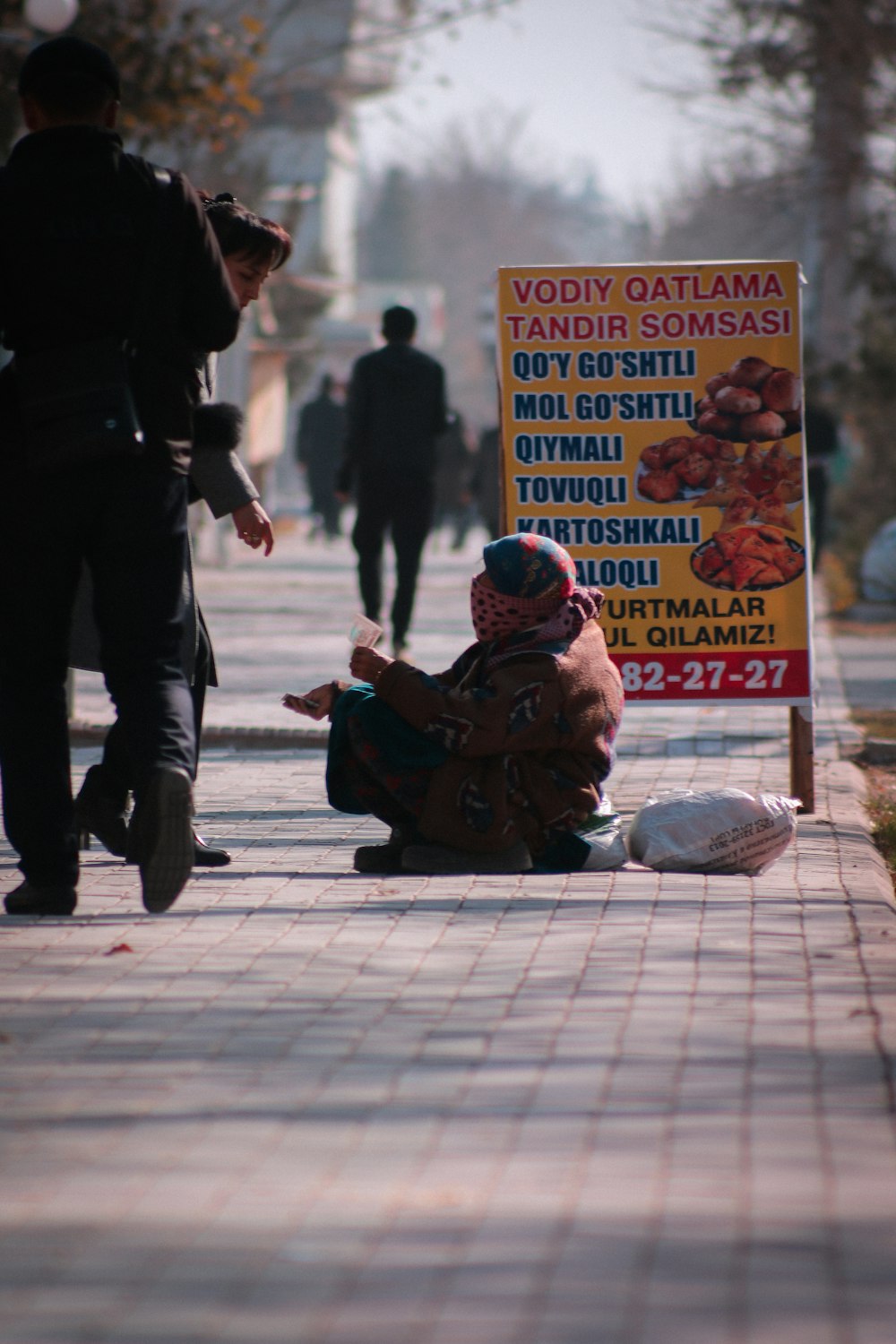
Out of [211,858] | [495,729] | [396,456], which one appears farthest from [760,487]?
[396,456]

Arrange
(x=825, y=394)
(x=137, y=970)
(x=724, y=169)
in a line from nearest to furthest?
(x=137, y=970) → (x=825, y=394) → (x=724, y=169)

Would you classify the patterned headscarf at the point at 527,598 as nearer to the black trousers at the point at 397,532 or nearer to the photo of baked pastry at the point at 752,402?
the photo of baked pastry at the point at 752,402

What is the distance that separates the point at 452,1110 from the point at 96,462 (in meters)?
1.92

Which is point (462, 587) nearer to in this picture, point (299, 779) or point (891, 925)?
point (299, 779)

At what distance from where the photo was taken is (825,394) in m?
24.6

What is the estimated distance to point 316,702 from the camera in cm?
566

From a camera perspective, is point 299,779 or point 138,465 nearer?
point 138,465

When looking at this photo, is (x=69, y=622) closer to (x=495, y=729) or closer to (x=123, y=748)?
(x=123, y=748)

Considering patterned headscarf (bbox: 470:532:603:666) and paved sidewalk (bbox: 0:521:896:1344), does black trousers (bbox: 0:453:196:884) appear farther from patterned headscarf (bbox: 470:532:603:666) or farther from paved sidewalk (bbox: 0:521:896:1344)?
patterned headscarf (bbox: 470:532:603:666)

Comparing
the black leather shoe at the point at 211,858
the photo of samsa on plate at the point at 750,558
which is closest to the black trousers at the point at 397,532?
the photo of samsa on plate at the point at 750,558

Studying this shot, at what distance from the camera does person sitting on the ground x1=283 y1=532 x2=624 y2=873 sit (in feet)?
18.1

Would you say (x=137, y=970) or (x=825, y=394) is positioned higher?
(x=825, y=394)

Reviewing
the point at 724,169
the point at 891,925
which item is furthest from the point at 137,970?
the point at 724,169

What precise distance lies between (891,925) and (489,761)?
1.18 metres
